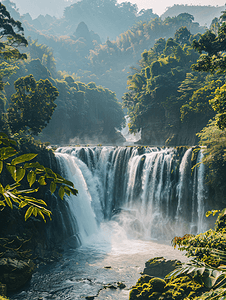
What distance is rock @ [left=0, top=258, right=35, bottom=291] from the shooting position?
8219 millimetres

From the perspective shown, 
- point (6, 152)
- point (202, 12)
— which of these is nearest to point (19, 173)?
point (6, 152)

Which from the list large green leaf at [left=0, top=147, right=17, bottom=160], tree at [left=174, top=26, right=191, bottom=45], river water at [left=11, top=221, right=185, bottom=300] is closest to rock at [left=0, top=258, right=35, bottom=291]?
river water at [left=11, top=221, right=185, bottom=300]

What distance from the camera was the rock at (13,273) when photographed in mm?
8219

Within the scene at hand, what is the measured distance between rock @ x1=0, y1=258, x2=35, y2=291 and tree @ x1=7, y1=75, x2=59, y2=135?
30.2ft

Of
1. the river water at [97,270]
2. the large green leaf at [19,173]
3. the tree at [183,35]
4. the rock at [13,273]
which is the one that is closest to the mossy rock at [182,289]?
the river water at [97,270]

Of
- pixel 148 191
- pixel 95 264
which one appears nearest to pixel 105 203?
pixel 148 191

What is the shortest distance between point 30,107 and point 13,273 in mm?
10644

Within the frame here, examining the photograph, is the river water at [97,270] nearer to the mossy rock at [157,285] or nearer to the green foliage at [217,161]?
the mossy rock at [157,285]

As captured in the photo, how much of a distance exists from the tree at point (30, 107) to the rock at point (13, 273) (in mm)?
9216

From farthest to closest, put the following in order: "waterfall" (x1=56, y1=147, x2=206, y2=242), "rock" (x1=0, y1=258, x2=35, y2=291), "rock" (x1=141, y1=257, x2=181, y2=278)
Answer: "waterfall" (x1=56, y1=147, x2=206, y2=242) < "rock" (x1=141, y1=257, x2=181, y2=278) < "rock" (x1=0, y1=258, x2=35, y2=291)

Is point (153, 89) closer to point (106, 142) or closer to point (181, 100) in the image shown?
point (181, 100)

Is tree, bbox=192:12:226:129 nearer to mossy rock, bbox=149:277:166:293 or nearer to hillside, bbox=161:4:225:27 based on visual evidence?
mossy rock, bbox=149:277:166:293

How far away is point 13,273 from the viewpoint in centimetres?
835

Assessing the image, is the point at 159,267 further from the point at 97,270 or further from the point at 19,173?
the point at 19,173
